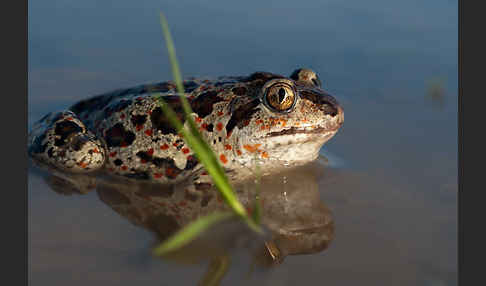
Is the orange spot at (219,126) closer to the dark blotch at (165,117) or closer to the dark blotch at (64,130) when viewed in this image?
the dark blotch at (165,117)

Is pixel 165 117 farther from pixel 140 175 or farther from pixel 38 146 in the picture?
pixel 38 146

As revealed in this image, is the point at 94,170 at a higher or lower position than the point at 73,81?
lower

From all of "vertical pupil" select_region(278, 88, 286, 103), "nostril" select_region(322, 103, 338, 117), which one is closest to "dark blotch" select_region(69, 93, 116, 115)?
"vertical pupil" select_region(278, 88, 286, 103)

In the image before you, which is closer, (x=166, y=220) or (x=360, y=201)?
(x=166, y=220)

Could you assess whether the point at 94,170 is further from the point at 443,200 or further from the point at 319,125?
the point at 443,200

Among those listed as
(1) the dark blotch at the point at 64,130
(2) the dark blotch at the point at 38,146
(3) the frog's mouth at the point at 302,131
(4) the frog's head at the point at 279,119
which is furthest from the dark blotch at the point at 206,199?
(2) the dark blotch at the point at 38,146

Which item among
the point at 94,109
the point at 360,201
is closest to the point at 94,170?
the point at 94,109

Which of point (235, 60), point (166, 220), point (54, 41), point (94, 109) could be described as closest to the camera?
point (166, 220)
